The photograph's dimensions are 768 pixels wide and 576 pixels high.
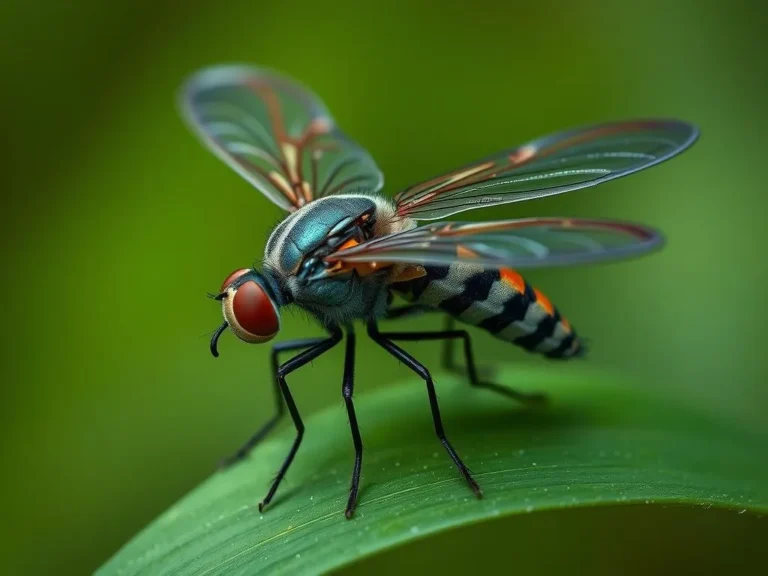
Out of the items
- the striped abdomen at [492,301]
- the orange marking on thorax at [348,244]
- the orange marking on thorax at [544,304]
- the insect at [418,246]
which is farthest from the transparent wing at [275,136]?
the orange marking on thorax at [544,304]

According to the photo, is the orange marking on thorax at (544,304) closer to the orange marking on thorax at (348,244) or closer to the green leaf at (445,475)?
the green leaf at (445,475)

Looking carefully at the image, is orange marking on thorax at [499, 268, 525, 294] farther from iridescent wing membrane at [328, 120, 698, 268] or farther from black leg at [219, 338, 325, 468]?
black leg at [219, 338, 325, 468]

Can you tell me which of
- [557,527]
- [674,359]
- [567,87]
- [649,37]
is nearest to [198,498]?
[557,527]

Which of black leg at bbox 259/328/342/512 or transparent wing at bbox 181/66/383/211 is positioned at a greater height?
transparent wing at bbox 181/66/383/211

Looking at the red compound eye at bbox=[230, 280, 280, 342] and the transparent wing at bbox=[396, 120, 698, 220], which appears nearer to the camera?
the red compound eye at bbox=[230, 280, 280, 342]

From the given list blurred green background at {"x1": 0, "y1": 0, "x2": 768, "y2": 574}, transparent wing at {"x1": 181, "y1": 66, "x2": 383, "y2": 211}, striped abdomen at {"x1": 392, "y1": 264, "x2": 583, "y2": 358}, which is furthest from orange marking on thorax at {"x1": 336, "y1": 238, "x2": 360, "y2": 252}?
blurred green background at {"x1": 0, "y1": 0, "x2": 768, "y2": 574}
